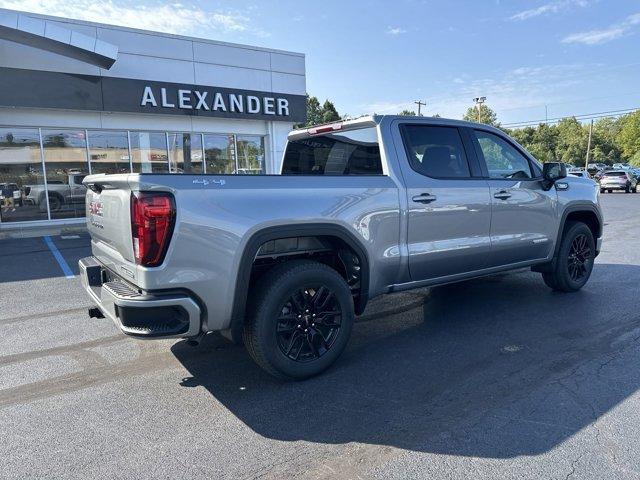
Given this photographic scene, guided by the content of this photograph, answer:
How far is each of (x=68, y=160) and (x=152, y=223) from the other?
12258mm

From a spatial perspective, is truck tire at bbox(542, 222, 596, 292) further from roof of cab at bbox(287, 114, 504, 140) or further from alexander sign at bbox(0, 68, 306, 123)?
alexander sign at bbox(0, 68, 306, 123)

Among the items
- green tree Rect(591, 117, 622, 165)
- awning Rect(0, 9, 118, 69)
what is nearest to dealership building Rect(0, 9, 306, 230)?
awning Rect(0, 9, 118, 69)

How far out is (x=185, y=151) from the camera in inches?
592

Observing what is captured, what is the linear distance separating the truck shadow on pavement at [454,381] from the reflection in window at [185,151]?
1144cm

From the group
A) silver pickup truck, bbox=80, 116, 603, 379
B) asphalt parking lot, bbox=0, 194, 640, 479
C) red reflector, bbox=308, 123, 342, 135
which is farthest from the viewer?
red reflector, bbox=308, 123, 342, 135

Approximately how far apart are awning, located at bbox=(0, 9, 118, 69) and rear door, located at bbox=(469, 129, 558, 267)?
1048 centimetres

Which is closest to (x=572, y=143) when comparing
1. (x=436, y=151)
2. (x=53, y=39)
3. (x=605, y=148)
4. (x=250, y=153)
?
(x=605, y=148)

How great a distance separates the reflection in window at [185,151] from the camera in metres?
14.8

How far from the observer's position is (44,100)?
40.3ft

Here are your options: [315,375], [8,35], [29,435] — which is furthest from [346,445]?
[8,35]

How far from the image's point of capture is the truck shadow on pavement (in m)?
2.89

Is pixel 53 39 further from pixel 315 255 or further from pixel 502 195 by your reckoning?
pixel 502 195

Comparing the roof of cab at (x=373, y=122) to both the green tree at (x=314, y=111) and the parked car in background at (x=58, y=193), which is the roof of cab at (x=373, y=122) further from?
the green tree at (x=314, y=111)

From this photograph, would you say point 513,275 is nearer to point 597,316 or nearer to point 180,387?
point 597,316
